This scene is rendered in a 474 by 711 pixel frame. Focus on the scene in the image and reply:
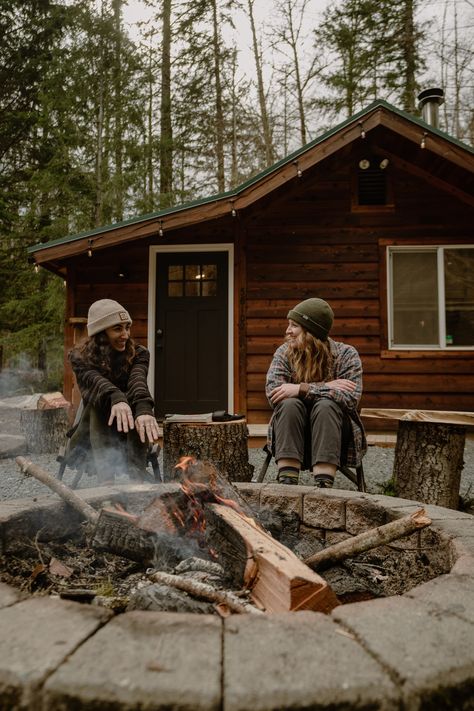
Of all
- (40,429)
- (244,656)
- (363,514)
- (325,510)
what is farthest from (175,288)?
(244,656)

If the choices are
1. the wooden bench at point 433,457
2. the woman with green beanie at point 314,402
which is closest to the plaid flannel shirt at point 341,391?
the woman with green beanie at point 314,402

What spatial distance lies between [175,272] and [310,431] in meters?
4.25

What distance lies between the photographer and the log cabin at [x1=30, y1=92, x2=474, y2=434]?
608 cm

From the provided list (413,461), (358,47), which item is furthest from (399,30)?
(413,461)

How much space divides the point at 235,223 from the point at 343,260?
5.00 ft

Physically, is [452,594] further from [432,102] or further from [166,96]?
[166,96]

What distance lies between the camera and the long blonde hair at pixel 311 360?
9.97 ft

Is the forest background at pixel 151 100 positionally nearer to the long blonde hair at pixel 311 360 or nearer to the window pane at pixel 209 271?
the window pane at pixel 209 271

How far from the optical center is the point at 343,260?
244 inches

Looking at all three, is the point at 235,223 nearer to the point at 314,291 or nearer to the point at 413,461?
the point at 314,291

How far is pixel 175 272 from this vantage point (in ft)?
21.4

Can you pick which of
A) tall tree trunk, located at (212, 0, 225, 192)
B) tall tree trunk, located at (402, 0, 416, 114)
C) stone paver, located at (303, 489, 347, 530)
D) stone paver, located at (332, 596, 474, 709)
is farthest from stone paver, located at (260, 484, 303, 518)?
tall tree trunk, located at (402, 0, 416, 114)

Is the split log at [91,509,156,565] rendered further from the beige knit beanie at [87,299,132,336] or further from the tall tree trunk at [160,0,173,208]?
the tall tree trunk at [160,0,173,208]

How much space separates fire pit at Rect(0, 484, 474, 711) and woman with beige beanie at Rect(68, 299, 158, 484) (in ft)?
5.36
